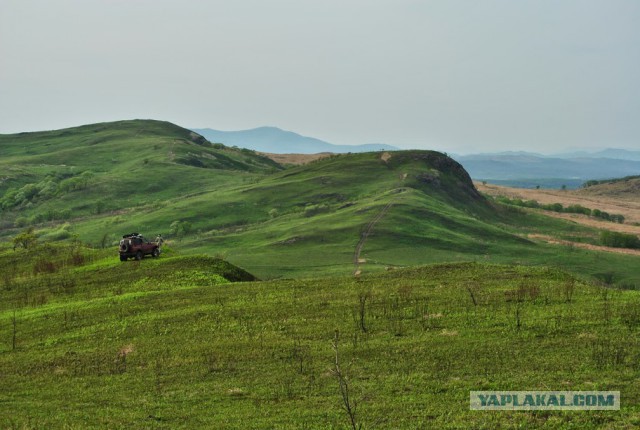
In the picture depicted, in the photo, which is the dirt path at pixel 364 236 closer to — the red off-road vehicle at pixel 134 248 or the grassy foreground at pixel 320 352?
the red off-road vehicle at pixel 134 248

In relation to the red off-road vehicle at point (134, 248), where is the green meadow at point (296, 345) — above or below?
below

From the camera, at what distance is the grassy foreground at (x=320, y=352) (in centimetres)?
2095

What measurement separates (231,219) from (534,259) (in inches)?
3414

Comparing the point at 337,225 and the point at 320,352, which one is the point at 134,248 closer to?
the point at 320,352

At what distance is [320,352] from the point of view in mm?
27688

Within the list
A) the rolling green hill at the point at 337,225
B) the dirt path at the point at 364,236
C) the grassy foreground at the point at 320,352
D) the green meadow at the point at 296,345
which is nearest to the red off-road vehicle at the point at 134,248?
the green meadow at the point at 296,345

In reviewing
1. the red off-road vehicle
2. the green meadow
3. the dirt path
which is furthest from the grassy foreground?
the dirt path

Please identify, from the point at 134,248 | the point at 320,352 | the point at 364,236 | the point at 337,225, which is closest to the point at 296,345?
the point at 320,352

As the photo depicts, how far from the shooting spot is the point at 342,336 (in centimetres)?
2994

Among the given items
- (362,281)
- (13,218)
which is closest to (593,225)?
(362,281)

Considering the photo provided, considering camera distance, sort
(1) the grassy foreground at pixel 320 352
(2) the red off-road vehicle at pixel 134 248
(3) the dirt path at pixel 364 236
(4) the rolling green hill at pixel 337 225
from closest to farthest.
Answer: (1) the grassy foreground at pixel 320 352 < (2) the red off-road vehicle at pixel 134 248 < (3) the dirt path at pixel 364 236 < (4) the rolling green hill at pixel 337 225

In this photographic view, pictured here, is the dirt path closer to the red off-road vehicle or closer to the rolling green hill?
the rolling green hill

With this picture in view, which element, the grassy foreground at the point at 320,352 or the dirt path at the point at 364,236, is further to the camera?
the dirt path at the point at 364,236

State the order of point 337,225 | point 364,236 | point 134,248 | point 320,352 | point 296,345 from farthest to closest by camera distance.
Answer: point 337,225 < point 364,236 < point 134,248 < point 296,345 < point 320,352
